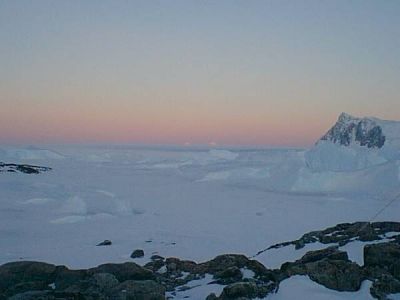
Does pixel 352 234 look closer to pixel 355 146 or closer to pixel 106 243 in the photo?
pixel 106 243

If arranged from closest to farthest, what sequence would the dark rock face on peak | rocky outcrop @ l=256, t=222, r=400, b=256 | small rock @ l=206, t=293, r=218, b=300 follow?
small rock @ l=206, t=293, r=218, b=300, rocky outcrop @ l=256, t=222, r=400, b=256, the dark rock face on peak

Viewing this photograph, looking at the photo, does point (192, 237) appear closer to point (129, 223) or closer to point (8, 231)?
point (129, 223)

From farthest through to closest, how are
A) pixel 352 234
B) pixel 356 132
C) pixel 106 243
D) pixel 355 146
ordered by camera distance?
pixel 356 132 < pixel 355 146 < pixel 106 243 < pixel 352 234

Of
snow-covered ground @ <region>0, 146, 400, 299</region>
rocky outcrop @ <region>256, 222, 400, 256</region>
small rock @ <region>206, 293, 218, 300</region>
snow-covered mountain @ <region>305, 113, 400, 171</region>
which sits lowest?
snow-covered ground @ <region>0, 146, 400, 299</region>

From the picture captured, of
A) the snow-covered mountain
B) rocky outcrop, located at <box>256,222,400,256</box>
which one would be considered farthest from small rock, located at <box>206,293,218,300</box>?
the snow-covered mountain

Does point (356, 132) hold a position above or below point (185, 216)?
above

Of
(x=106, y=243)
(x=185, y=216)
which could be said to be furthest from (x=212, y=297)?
(x=185, y=216)

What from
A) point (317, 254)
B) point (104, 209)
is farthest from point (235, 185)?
point (317, 254)

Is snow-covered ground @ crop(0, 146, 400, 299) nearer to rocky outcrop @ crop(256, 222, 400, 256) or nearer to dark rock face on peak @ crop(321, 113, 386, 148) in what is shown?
rocky outcrop @ crop(256, 222, 400, 256)
